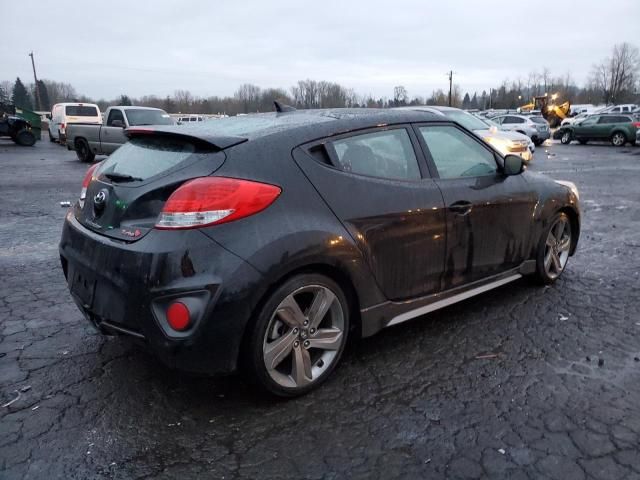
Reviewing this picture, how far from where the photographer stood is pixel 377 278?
3.02m

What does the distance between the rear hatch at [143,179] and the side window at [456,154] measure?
1.44 metres

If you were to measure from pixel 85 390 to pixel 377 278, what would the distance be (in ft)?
5.85

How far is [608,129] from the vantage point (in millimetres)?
25422

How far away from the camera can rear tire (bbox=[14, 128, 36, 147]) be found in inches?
999

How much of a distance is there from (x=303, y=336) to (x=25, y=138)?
27.6 metres

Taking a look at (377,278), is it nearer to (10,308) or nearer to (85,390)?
(85,390)

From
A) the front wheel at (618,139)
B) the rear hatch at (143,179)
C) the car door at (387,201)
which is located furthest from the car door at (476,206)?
the front wheel at (618,139)

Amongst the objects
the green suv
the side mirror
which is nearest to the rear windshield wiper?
the side mirror

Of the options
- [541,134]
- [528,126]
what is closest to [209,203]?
[528,126]

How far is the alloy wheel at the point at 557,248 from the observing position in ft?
14.6

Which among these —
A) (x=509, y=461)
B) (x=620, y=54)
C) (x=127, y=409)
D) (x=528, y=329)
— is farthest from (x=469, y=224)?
(x=620, y=54)

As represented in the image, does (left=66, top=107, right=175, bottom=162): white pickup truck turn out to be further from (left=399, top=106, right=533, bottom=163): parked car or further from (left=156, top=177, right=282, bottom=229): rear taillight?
(left=156, top=177, right=282, bottom=229): rear taillight

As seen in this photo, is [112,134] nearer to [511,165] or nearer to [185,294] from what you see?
[511,165]

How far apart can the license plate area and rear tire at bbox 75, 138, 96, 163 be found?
15.7 m
